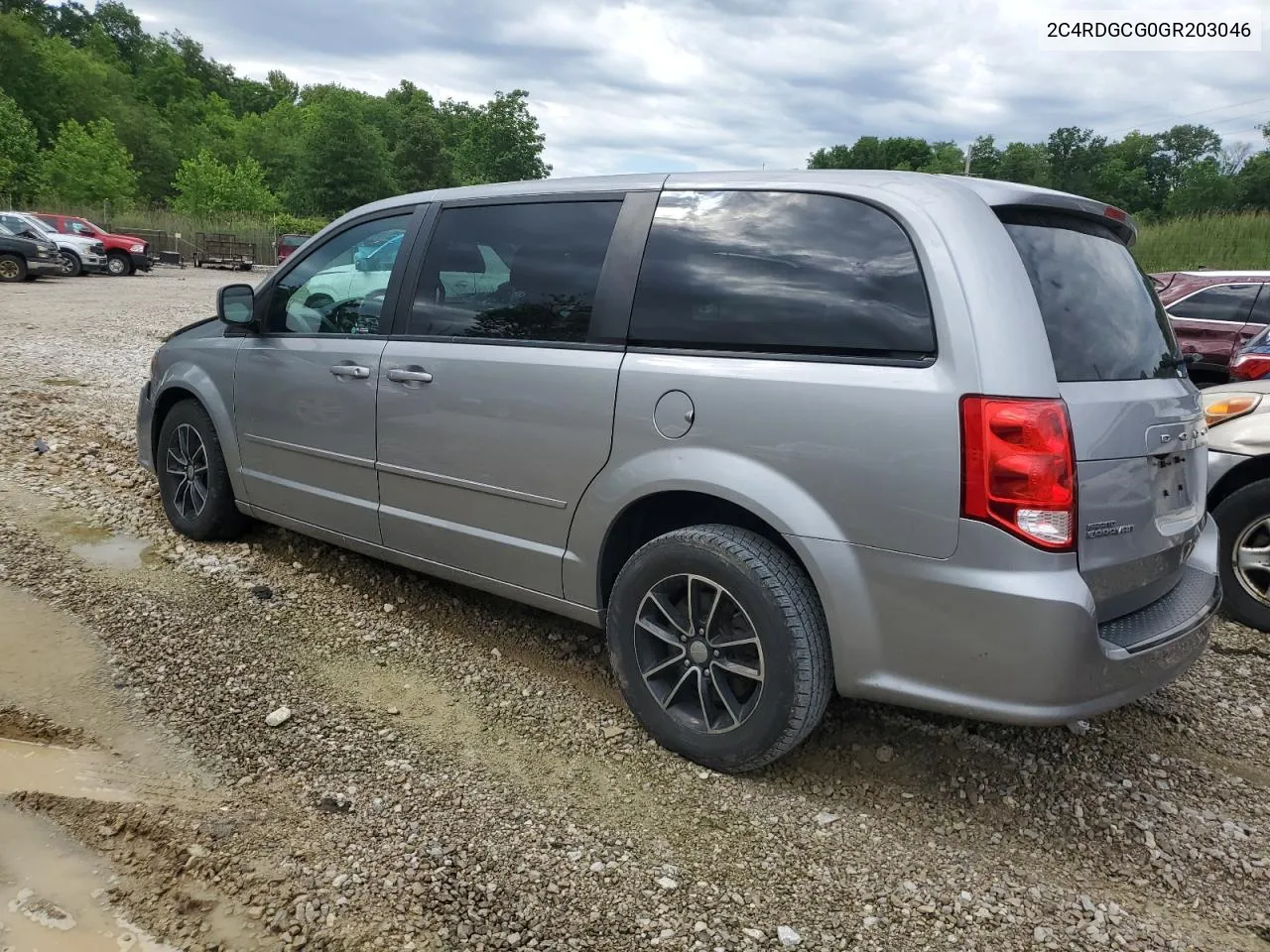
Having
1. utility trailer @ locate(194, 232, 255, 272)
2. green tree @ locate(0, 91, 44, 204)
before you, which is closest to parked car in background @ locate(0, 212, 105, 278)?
utility trailer @ locate(194, 232, 255, 272)

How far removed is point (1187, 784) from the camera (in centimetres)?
303

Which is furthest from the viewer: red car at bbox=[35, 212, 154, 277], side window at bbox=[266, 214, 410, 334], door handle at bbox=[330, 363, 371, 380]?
red car at bbox=[35, 212, 154, 277]

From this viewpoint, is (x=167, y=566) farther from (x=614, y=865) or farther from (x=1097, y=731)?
(x=1097, y=731)

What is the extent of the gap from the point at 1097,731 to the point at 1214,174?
86.2 meters

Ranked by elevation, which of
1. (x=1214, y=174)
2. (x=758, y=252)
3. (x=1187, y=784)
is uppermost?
(x=1214, y=174)

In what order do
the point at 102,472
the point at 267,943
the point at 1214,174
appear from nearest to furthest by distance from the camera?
the point at 267,943, the point at 102,472, the point at 1214,174

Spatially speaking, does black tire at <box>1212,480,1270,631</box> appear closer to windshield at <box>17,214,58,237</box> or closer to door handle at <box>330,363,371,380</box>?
door handle at <box>330,363,371,380</box>

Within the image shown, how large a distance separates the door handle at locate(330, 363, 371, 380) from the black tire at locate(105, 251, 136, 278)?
27186 millimetres

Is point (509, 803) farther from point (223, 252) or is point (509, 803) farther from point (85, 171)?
point (85, 171)

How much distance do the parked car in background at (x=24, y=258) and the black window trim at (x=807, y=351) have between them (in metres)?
22.6

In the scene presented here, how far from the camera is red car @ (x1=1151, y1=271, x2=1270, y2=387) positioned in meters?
9.57

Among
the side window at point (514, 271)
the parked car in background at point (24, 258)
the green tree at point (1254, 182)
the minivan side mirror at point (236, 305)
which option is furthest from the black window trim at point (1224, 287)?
the green tree at point (1254, 182)

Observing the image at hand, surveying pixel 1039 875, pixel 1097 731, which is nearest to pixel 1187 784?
pixel 1097 731

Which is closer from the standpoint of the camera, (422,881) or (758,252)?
(422,881)
